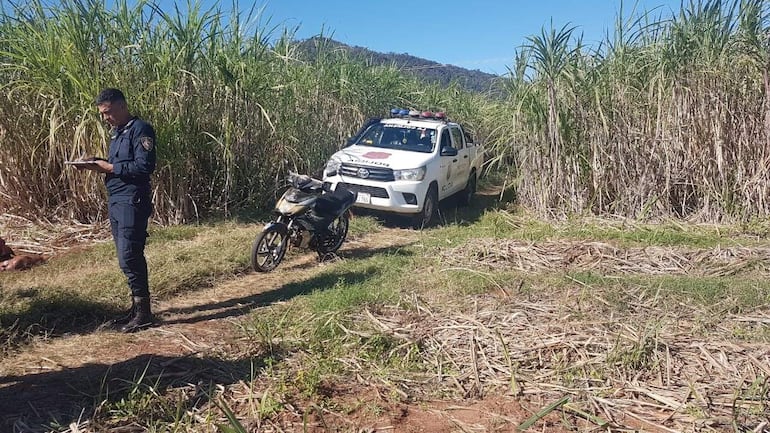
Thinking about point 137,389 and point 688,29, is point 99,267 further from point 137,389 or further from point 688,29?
point 688,29

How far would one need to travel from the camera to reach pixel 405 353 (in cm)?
419

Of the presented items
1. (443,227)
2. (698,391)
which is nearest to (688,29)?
(443,227)

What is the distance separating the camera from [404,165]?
8.84m

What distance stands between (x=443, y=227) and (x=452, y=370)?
5.48 metres

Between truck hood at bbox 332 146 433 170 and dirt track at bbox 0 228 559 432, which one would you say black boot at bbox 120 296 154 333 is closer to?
dirt track at bbox 0 228 559 432

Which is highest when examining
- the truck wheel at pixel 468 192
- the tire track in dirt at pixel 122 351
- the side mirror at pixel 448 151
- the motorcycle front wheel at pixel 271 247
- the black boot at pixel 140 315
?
the side mirror at pixel 448 151

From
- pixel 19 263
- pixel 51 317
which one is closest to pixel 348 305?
pixel 51 317

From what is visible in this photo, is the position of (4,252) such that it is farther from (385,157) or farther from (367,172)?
(385,157)

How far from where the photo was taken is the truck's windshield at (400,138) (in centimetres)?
974

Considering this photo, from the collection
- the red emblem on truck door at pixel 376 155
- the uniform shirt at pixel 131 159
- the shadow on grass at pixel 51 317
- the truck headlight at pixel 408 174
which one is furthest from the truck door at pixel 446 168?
the shadow on grass at pixel 51 317

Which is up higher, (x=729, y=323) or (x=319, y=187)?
(x=319, y=187)

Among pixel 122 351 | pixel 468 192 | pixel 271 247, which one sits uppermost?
pixel 468 192

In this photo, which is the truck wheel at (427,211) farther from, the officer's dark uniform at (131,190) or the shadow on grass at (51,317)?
the shadow on grass at (51,317)

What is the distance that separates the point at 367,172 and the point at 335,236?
73.2 inches
